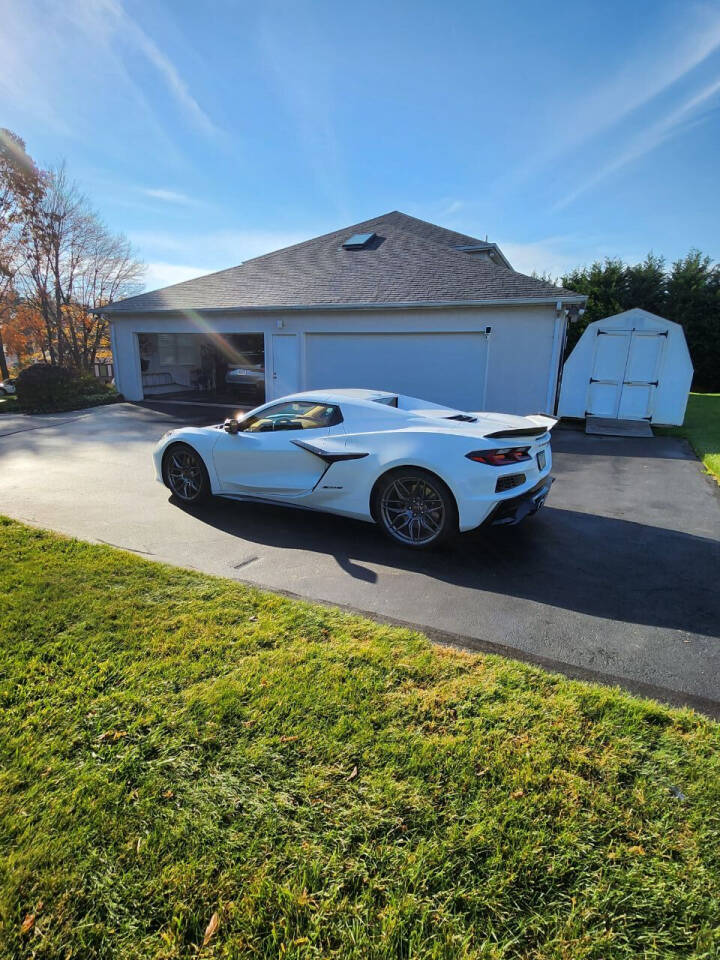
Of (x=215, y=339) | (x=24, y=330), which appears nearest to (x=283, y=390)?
(x=215, y=339)

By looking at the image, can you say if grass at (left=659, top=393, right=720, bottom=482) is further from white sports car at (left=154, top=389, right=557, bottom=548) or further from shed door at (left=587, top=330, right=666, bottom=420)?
white sports car at (left=154, top=389, right=557, bottom=548)

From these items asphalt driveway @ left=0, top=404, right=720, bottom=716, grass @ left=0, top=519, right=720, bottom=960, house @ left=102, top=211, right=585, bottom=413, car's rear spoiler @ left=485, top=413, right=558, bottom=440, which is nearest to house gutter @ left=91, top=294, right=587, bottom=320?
house @ left=102, top=211, right=585, bottom=413

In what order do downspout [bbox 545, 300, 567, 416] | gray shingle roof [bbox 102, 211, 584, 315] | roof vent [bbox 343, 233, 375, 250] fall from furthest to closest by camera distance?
roof vent [bbox 343, 233, 375, 250] < gray shingle roof [bbox 102, 211, 584, 315] < downspout [bbox 545, 300, 567, 416]

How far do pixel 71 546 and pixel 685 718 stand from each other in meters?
4.29

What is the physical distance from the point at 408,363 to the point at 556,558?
8997mm

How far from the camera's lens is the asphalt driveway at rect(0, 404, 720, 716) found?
294 centimetres

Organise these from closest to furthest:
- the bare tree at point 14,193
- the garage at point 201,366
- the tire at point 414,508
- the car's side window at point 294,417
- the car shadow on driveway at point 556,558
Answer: the car shadow on driveway at point 556,558, the tire at point 414,508, the car's side window at point 294,417, the garage at point 201,366, the bare tree at point 14,193

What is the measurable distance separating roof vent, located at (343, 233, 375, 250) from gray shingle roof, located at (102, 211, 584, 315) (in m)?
0.21

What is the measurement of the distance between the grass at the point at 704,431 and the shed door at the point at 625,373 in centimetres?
98

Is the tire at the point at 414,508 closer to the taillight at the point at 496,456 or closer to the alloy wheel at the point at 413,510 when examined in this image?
the alloy wheel at the point at 413,510

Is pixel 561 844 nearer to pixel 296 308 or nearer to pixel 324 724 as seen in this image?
pixel 324 724

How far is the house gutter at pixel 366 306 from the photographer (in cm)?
1092

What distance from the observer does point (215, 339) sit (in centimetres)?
1945

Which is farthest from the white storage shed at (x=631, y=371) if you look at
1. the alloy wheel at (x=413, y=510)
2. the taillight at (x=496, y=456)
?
the alloy wheel at (x=413, y=510)
